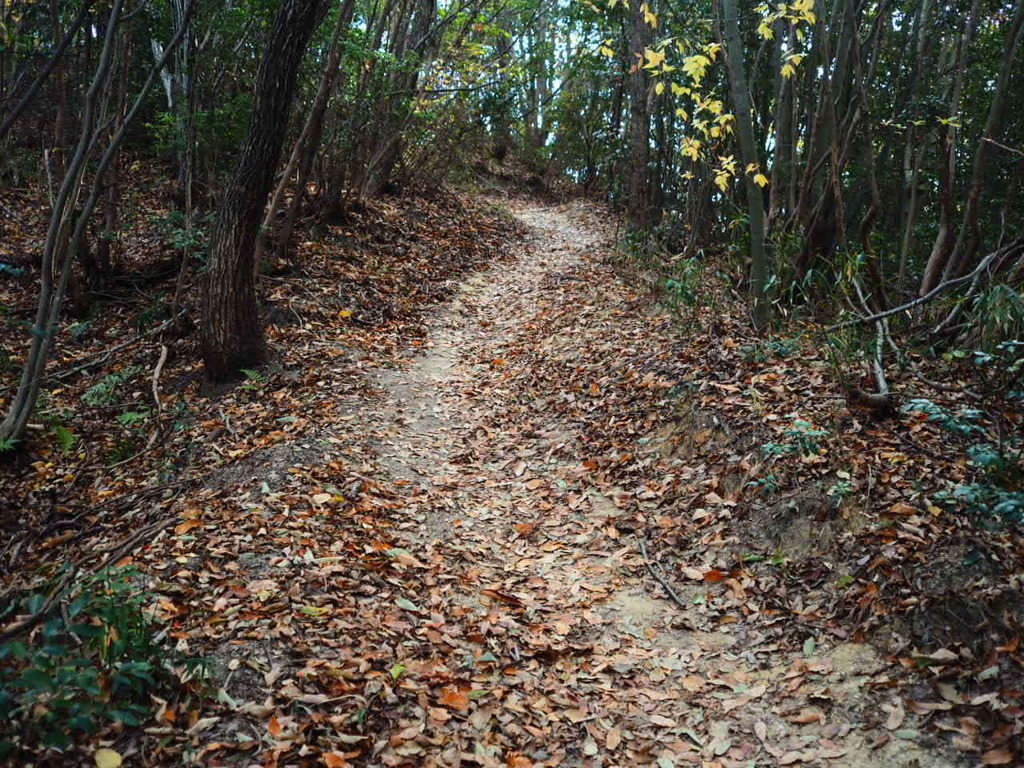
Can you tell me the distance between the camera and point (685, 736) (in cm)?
317

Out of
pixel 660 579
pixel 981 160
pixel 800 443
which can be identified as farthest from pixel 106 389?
pixel 981 160

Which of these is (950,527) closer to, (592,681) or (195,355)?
(592,681)

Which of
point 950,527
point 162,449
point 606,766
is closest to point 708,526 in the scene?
point 950,527

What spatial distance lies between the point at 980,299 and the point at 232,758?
5.04 meters

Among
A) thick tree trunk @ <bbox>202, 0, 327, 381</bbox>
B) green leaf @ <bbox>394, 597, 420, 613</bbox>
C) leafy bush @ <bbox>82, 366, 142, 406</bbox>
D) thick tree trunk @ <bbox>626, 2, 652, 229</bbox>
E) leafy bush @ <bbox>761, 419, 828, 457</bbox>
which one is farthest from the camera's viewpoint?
thick tree trunk @ <bbox>626, 2, 652, 229</bbox>

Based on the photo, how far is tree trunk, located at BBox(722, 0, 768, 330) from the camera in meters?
5.48

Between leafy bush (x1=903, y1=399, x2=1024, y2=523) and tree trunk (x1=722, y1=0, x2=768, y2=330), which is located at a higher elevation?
tree trunk (x1=722, y1=0, x2=768, y2=330)

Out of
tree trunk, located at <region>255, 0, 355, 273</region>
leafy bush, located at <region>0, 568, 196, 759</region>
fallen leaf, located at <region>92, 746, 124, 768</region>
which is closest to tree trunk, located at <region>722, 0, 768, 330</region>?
tree trunk, located at <region>255, 0, 355, 273</region>

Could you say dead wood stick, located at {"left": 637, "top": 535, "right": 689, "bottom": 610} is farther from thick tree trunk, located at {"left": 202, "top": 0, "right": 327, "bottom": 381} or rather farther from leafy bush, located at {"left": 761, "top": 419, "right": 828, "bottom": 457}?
thick tree trunk, located at {"left": 202, "top": 0, "right": 327, "bottom": 381}

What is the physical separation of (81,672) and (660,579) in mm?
3115

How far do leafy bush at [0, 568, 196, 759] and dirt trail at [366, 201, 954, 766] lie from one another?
1050 millimetres

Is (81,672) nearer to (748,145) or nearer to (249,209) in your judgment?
(249,209)

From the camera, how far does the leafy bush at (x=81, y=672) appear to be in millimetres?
2256

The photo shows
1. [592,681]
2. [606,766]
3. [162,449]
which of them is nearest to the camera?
[606,766]
